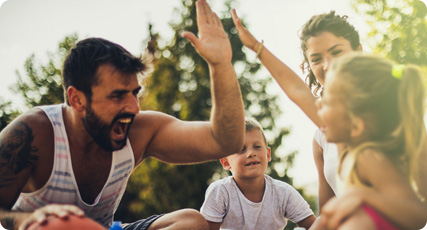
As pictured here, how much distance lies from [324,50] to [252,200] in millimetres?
1814

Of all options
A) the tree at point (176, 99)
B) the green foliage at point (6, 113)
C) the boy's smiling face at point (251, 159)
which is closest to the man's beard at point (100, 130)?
the boy's smiling face at point (251, 159)

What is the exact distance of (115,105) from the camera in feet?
10.9

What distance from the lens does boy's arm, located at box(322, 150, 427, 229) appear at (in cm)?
209

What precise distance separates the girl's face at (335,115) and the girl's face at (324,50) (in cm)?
119

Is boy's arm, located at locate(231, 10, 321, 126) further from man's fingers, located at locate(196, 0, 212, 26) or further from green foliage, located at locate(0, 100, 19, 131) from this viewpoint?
green foliage, located at locate(0, 100, 19, 131)

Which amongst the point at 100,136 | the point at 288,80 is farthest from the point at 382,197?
the point at 100,136

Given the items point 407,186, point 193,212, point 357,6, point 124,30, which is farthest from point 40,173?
point 357,6

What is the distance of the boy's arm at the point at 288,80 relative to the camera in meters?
3.38

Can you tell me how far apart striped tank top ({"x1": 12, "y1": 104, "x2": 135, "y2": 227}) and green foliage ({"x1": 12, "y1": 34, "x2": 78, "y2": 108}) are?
16.7 metres

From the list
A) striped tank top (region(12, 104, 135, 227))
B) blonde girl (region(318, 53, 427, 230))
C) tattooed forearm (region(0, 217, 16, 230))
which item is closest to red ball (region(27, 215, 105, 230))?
tattooed forearm (region(0, 217, 16, 230))

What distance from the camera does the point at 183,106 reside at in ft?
73.0

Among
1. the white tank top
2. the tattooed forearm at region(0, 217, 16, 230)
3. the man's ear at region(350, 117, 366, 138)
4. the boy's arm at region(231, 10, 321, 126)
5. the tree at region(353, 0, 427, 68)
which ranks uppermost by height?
the tree at region(353, 0, 427, 68)

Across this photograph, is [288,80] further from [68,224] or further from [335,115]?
[68,224]

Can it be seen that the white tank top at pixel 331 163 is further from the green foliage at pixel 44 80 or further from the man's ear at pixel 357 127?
the green foliage at pixel 44 80
